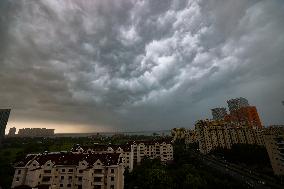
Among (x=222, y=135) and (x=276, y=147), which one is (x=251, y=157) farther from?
(x=222, y=135)

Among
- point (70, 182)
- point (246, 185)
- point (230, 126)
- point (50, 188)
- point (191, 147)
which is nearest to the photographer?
point (50, 188)

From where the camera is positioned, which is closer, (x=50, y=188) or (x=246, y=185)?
(x=50, y=188)

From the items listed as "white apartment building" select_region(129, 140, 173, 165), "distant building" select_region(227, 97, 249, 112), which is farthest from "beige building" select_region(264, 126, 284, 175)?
"distant building" select_region(227, 97, 249, 112)

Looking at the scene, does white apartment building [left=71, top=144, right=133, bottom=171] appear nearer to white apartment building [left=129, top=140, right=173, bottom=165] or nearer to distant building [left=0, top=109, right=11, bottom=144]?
white apartment building [left=129, top=140, right=173, bottom=165]

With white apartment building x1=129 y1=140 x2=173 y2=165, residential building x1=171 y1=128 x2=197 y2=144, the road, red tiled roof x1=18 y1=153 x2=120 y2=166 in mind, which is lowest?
the road

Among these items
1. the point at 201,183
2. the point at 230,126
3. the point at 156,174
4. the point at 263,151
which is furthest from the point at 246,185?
the point at 230,126

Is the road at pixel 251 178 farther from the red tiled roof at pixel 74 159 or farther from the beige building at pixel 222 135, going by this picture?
the red tiled roof at pixel 74 159

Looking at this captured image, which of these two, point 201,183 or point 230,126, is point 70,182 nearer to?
point 201,183

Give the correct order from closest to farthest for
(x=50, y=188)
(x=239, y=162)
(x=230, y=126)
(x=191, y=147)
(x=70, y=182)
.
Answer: (x=50, y=188)
(x=70, y=182)
(x=239, y=162)
(x=230, y=126)
(x=191, y=147)
